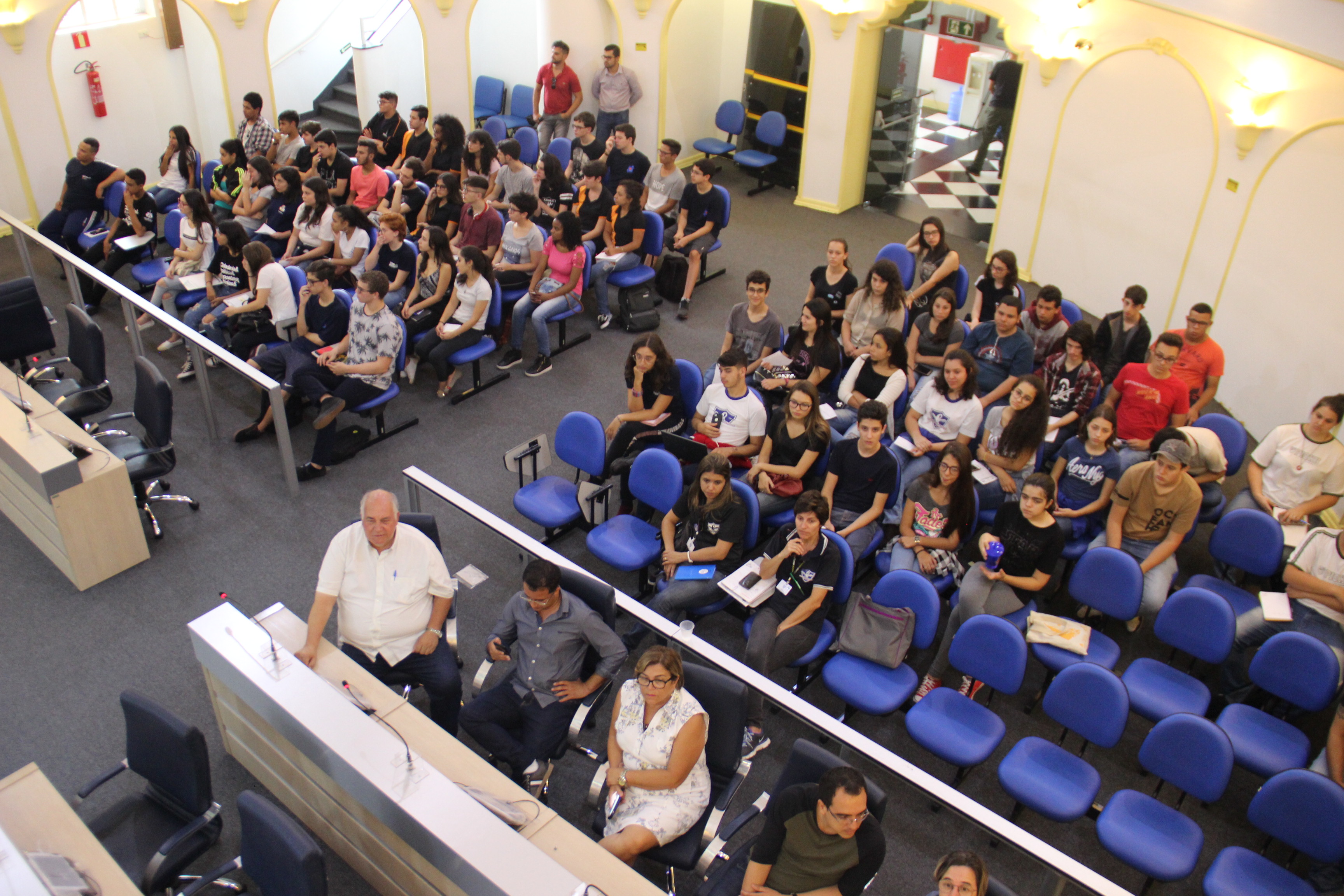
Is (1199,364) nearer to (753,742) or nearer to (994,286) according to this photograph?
(994,286)

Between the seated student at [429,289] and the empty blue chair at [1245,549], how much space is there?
16.9 feet

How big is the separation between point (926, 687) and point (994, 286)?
3.53 m

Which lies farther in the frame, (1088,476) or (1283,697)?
(1088,476)

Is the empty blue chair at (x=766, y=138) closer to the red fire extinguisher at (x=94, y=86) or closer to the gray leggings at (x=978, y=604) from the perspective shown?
the red fire extinguisher at (x=94, y=86)

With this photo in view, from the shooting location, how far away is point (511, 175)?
9.67m

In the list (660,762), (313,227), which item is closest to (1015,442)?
(660,762)

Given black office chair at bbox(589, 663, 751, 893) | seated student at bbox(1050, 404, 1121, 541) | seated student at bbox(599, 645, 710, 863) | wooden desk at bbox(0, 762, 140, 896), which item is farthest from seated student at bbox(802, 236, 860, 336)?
wooden desk at bbox(0, 762, 140, 896)

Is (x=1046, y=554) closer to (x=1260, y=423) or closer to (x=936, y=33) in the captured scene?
(x=1260, y=423)

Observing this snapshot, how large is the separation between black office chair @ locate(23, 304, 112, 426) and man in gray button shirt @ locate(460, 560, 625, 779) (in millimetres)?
3912

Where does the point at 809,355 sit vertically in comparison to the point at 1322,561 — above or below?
above

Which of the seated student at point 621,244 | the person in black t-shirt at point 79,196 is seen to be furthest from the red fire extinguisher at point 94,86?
the seated student at point 621,244

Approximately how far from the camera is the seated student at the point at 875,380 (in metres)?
6.54

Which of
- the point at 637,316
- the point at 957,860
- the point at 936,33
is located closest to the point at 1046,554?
the point at 957,860

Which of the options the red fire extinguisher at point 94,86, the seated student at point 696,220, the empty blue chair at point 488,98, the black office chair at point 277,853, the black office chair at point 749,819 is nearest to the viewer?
the black office chair at point 277,853
